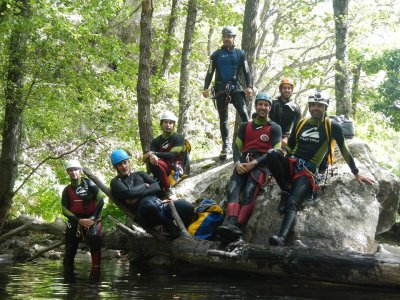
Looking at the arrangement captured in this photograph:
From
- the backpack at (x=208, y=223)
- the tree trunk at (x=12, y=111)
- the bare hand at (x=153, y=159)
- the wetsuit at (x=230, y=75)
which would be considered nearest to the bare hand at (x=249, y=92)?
the wetsuit at (x=230, y=75)

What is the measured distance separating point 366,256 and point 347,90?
11346mm

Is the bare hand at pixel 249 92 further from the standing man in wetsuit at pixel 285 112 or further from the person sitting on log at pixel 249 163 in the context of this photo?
the person sitting on log at pixel 249 163

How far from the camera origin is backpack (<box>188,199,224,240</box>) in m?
8.62

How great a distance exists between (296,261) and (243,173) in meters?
2.12

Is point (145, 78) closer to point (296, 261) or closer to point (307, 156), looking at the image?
point (307, 156)

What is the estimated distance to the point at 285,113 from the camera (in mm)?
10391

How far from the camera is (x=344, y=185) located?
8.62 meters

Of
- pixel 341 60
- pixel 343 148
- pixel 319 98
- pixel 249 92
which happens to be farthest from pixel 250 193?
pixel 341 60

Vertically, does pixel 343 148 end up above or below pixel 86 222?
above

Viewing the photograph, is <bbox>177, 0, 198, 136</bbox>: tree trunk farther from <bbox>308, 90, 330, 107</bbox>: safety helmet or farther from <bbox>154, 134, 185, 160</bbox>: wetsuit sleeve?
<bbox>308, 90, 330, 107</bbox>: safety helmet

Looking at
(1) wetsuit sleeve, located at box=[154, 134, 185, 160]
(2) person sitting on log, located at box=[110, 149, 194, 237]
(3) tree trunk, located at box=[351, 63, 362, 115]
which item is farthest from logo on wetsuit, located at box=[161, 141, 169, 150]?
(3) tree trunk, located at box=[351, 63, 362, 115]

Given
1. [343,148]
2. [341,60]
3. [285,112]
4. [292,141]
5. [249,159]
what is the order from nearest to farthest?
[343,148], [292,141], [249,159], [285,112], [341,60]

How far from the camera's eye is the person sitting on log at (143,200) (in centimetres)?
827

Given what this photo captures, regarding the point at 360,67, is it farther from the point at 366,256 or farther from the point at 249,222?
the point at 366,256
